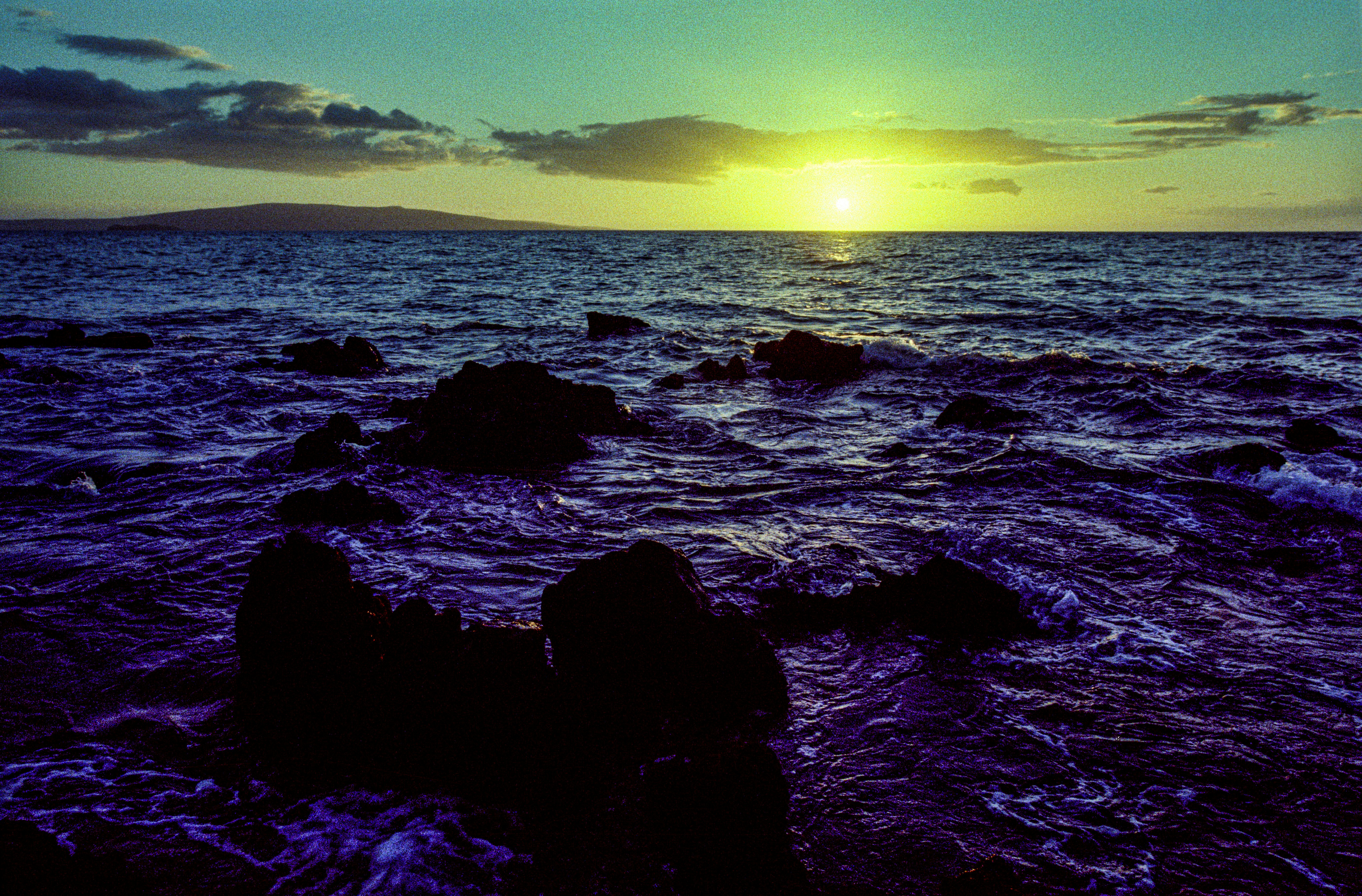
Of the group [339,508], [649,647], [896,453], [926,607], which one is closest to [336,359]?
[339,508]

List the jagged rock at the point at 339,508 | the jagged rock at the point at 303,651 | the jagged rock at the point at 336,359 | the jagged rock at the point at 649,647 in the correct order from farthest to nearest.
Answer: the jagged rock at the point at 336,359
the jagged rock at the point at 339,508
the jagged rock at the point at 649,647
the jagged rock at the point at 303,651

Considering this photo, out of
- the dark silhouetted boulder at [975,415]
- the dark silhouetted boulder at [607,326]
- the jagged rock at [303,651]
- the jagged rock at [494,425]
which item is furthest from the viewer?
the dark silhouetted boulder at [607,326]

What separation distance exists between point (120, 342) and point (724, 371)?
14.4 meters

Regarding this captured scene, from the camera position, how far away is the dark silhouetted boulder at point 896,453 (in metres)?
9.17

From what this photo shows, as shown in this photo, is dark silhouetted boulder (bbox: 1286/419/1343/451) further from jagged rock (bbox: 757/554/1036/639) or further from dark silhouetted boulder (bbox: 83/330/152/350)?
dark silhouetted boulder (bbox: 83/330/152/350)

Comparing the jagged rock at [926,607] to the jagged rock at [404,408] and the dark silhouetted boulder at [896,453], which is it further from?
the jagged rock at [404,408]

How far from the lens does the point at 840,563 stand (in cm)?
582

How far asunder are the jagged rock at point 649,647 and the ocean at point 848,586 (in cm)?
34

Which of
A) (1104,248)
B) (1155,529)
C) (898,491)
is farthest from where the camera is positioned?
(1104,248)

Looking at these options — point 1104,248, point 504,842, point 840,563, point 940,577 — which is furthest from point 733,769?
point 1104,248

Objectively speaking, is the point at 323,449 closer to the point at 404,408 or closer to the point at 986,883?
the point at 404,408

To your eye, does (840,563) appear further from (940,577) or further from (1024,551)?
(1024,551)

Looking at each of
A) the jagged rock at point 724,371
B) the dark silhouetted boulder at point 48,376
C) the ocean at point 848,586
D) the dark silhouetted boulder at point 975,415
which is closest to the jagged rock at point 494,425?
the ocean at point 848,586

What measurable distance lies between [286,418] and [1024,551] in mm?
9913
